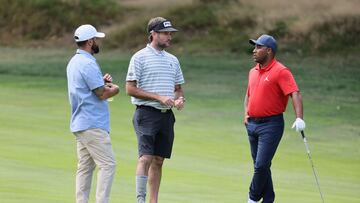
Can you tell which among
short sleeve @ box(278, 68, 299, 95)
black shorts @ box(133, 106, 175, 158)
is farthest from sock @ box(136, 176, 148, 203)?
short sleeve @ box(278, 68, 299, 95)

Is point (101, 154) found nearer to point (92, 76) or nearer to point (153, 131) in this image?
point (92, 76)

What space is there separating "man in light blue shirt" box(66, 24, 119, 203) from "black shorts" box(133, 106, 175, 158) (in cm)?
85

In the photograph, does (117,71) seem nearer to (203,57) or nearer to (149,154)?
(203,57)

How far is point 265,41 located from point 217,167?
590cm

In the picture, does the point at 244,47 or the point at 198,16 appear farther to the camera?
the point at 198,16

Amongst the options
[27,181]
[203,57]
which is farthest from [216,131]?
[203,57]

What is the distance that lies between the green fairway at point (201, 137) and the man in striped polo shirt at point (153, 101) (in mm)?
1306

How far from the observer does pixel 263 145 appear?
40.1 ft

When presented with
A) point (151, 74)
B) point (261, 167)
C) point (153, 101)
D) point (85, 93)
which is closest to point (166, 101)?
point (153, 101)

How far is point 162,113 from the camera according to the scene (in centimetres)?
1180

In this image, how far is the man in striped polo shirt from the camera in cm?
1164

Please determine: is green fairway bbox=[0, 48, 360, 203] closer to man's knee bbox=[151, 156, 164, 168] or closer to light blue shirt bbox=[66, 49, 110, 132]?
man's knee bbox=[151, 156, 164, 168]

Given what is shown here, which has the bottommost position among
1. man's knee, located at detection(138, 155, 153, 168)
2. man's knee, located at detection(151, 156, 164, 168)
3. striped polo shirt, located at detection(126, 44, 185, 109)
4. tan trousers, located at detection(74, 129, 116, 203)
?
man's knee, located at detection(151, 156, 164, 168)

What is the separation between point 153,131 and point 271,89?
1468 millimetres
